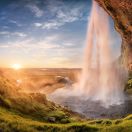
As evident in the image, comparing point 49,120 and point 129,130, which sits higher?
point 129,130

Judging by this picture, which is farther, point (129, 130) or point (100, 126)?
point (100, 126)

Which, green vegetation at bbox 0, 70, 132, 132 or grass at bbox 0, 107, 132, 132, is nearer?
grass at bbox 0, 107, 132, 132

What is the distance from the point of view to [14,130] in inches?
635

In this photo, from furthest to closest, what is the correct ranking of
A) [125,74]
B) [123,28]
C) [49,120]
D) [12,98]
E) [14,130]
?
1. [125,74]
2. [123,28]
3. [12,98]
4. [49,120]
5. [14,130]

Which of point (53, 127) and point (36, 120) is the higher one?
point (53, 127)

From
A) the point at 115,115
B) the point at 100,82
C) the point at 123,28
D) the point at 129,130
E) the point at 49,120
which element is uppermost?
the point at 123,28

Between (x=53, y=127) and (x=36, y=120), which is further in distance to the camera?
(x=36, y=120)

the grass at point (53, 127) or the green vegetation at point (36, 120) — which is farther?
the green vegetation at point (36, 120)

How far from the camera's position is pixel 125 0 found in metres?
25.0

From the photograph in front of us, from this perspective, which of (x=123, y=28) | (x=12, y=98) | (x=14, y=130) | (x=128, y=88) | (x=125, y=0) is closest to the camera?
(x=14, y=130)

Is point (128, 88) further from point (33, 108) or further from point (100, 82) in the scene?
point (33, 108)

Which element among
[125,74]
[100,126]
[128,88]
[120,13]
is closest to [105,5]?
[120,13]

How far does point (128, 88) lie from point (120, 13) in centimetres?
6368

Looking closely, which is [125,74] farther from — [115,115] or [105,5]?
[105,5]
